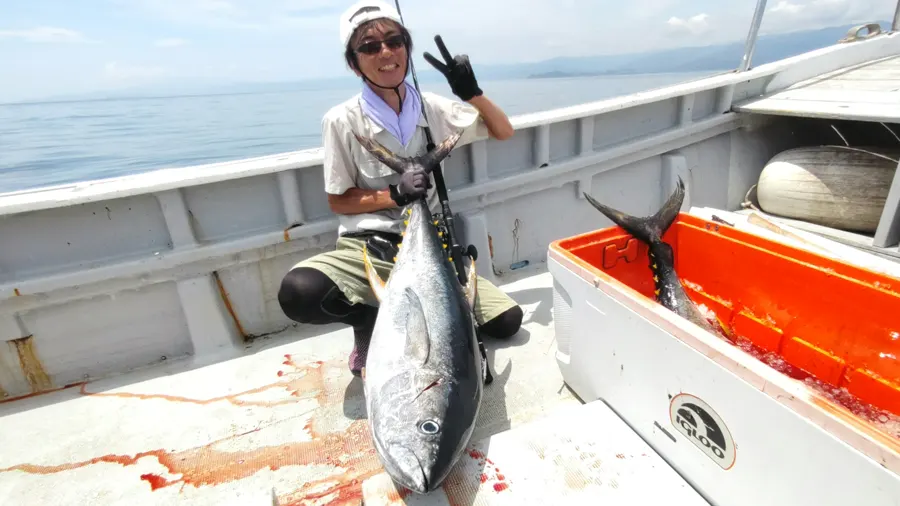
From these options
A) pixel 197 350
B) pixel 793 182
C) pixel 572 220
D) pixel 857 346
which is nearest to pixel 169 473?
pixel 197 350

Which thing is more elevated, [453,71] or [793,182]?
[453,71]

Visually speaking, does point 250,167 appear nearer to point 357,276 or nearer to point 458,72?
point 357,276

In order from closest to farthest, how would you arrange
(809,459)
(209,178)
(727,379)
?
(809,459), (727,379), (209,178)

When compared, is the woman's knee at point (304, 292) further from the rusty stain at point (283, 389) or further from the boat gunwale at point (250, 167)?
the boat gunwale at point (250, 167)

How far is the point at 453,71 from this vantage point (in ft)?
8.18

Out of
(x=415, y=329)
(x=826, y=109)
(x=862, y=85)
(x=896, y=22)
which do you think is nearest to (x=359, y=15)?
(x=415, y=329)

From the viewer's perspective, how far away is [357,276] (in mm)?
2279

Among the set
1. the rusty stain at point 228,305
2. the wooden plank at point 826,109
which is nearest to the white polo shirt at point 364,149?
the rusty stain at point 228,305

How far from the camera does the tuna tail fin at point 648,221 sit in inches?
79.0

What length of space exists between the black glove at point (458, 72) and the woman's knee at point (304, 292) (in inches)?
48.7

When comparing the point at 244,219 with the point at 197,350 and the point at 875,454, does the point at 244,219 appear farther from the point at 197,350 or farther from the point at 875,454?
the point at 875,454

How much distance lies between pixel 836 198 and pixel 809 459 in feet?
9.63

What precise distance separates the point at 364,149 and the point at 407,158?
0.75 ft

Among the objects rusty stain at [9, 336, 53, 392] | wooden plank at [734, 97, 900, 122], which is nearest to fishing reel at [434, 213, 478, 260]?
rusty stain at [9, 336, 53, 392]
